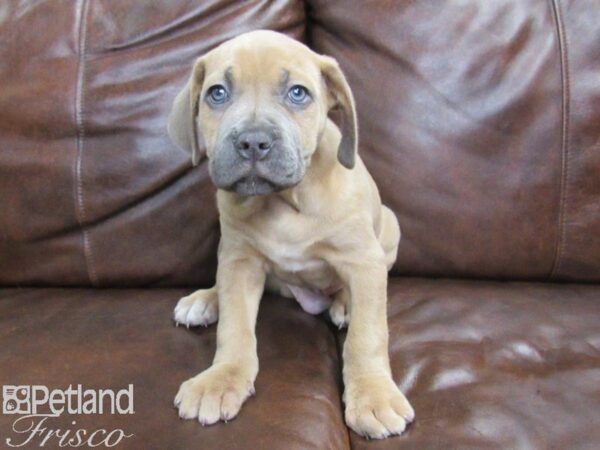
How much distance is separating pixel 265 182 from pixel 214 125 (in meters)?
0.21

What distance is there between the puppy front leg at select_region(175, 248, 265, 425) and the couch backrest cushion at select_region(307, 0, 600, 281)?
528 mm

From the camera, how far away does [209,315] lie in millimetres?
1731

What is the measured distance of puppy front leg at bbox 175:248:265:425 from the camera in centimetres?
134

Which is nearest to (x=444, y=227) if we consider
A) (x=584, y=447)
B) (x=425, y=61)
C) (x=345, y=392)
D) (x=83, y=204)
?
(x=425, y=61)

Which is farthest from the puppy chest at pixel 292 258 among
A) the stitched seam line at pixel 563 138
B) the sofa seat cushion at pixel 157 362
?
the stitched seam line at pixel 563 138

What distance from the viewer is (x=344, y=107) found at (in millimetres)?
1604

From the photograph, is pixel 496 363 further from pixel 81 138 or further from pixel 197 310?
pixel 81 138

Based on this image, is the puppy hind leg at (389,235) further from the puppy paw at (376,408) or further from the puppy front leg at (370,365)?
the puppy paw at (376,408)

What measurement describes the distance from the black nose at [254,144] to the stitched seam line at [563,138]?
3.22 ft

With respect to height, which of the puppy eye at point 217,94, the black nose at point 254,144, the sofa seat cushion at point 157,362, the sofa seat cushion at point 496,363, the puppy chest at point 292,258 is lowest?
the sofa seat cushion at point 157,362

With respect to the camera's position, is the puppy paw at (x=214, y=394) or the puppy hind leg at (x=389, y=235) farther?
the puppy hind leg at (x=389, y=235)

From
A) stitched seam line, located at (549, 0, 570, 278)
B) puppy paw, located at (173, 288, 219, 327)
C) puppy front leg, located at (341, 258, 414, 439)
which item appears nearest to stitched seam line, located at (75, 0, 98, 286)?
puppy paw, located at (173, 288, 219, 327)

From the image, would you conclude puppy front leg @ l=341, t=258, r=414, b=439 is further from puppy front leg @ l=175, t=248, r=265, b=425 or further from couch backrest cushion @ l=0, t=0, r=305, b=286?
couch backrest cushion @ l=0, t=0, r=305, b=286

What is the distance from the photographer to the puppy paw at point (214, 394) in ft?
4.35
